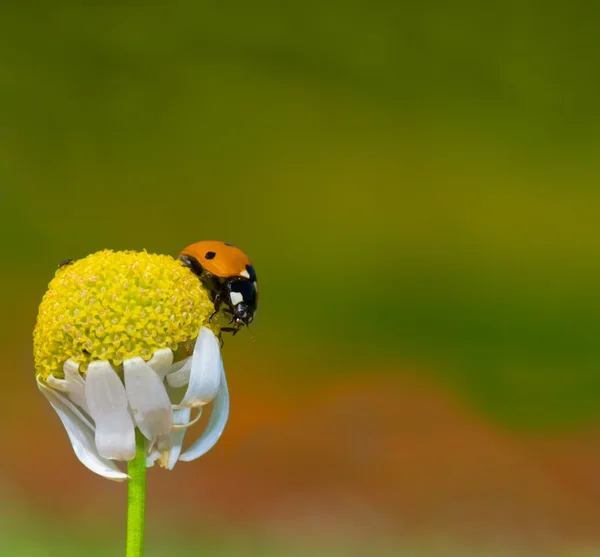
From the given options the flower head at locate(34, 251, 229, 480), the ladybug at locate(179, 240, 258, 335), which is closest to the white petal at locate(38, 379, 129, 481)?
the flower head at locate(34, 251, 229, 480)

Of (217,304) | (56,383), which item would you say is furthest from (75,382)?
(217,304)

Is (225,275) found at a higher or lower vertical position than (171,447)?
higher

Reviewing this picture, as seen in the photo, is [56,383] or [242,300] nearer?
[56,383]

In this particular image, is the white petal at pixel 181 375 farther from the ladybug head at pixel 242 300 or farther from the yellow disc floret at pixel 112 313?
the ladybug head at pixel 242 300

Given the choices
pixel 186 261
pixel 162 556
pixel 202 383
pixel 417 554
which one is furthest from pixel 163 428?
pixel 417 554

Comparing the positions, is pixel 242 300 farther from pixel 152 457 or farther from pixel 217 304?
pixel 152 457

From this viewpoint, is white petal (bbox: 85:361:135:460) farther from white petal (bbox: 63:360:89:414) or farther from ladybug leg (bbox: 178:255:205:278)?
ladybug leg (bbox: 178:255:205:278)
